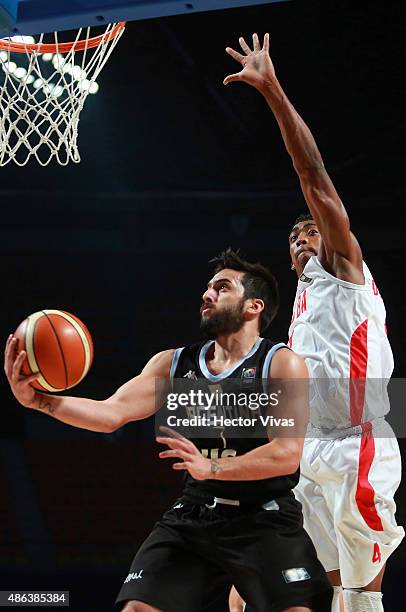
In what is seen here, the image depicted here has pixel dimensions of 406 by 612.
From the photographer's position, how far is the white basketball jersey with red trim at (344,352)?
3.38 metres

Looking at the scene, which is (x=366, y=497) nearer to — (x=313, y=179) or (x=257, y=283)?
(x=257, y=283)

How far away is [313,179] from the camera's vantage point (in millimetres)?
3352

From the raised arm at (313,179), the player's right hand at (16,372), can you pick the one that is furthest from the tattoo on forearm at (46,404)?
the raised arm at (313,179)

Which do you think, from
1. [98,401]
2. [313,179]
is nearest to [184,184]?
[313,179]

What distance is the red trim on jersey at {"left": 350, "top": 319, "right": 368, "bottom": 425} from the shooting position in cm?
337

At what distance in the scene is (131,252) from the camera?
29.5 feet

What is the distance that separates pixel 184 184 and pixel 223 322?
6488mm

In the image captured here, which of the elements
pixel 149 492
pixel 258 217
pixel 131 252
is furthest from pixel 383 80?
pixel 149 492

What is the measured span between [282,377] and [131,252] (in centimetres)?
624

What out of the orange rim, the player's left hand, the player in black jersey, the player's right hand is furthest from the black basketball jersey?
the orange rim

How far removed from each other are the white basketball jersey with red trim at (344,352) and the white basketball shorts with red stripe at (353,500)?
3.8 inches

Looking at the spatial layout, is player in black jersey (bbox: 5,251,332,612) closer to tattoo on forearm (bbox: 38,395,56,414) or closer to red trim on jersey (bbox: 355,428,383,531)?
tattoo on forearm (bbox: 38,395,56,414)

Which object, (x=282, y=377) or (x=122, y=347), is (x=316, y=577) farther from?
(x=122, y=347)

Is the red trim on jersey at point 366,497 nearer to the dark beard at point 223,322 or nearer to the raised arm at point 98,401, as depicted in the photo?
the dark beard at point 223,322
